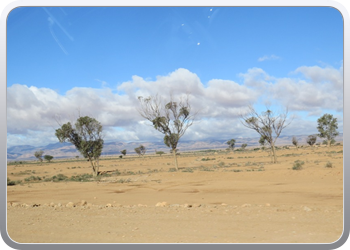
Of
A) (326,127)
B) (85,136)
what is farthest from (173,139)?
(326,127)

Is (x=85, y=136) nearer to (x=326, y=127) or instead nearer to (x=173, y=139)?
(x=173, y=139)

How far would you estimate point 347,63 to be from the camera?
505cm

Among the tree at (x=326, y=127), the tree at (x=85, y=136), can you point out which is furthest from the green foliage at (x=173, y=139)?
the tree at (x=326, y=127)

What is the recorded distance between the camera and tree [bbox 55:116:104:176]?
28734mm

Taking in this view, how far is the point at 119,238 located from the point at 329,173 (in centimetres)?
1845

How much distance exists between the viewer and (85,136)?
29.6 metres

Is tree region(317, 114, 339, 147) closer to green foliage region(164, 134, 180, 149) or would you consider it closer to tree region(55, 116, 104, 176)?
green foliage region(164, 134, 180, 149)

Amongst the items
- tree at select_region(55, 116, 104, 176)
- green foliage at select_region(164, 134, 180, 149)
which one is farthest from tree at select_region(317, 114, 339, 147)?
tree at select_region(55, 116, 104, 176)

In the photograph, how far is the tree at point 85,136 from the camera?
28.7 m

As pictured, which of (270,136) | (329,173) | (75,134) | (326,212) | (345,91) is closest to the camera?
(345,91)

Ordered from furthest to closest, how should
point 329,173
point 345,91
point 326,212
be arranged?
point 329,173
point 326,212
point 345,91

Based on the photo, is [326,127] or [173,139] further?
[326,127]
